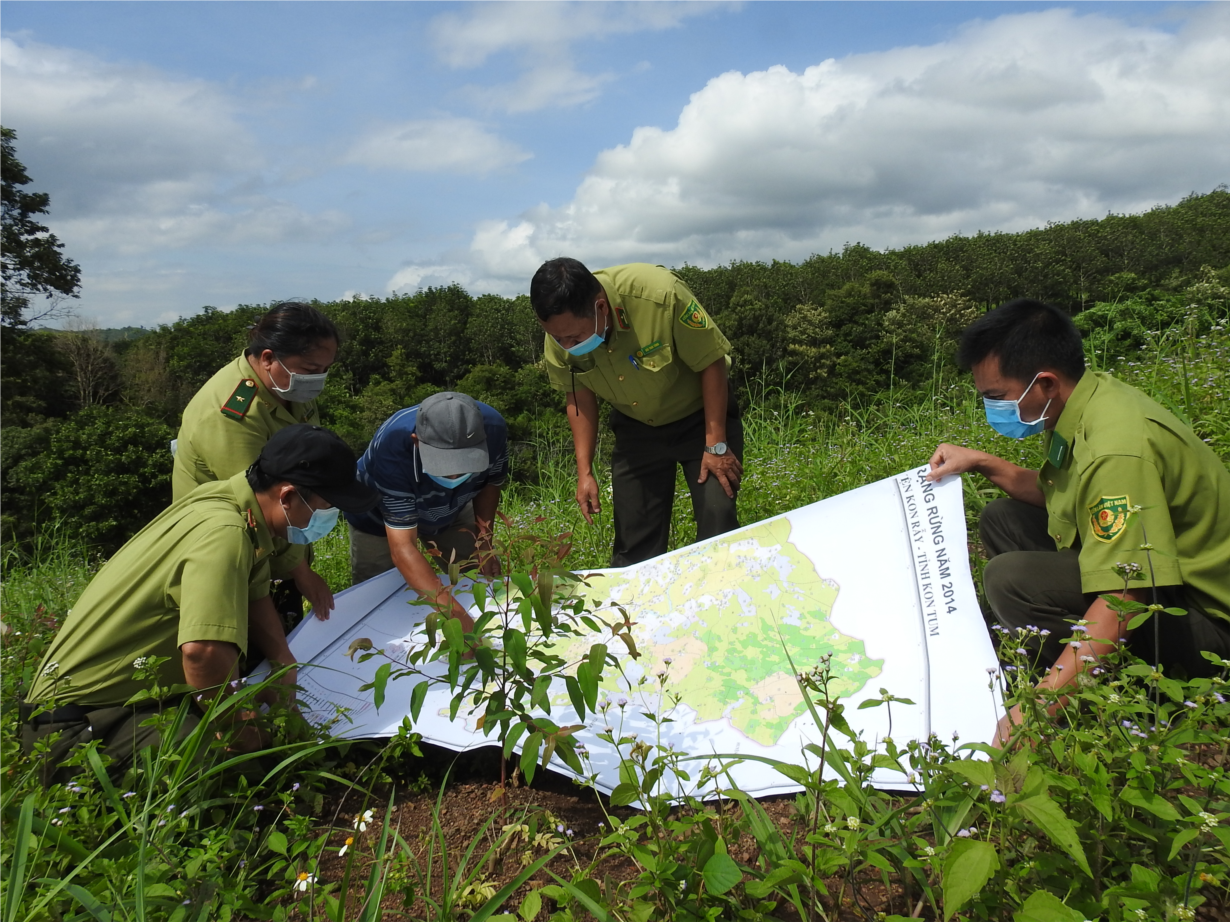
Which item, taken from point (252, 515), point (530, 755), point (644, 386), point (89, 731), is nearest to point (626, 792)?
point (530, 755)

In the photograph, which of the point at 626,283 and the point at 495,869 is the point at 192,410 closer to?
the point at 626,283

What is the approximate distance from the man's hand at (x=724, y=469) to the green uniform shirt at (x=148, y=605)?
1.74 meters

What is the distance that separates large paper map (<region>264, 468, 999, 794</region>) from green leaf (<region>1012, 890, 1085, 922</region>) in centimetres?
71

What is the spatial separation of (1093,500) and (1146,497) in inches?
4.4

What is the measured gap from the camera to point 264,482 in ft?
7.20

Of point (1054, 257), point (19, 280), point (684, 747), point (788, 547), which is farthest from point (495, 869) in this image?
point (1054, 257)

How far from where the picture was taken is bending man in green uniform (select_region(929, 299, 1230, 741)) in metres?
1.82

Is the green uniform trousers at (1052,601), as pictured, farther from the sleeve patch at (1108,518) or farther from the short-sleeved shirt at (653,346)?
the short-sleeved shirt at (653,346)

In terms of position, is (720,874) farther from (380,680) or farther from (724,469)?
(724,469)

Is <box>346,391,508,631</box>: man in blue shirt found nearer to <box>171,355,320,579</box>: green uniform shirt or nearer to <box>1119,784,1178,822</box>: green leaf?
<box>171,355,320,579</box>: green uniform shirt

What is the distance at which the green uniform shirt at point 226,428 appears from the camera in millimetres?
2814

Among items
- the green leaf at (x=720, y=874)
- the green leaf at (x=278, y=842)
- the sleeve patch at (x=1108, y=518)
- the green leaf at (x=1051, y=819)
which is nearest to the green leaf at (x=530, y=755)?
the green leaf at (x=720, y=874)

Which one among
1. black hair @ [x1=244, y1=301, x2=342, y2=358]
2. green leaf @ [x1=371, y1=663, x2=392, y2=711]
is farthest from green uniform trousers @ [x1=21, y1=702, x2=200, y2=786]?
black hair @ [x1=244, y1=301, x2=342, y2=358]

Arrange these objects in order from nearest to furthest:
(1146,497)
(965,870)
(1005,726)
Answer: (965,870) < (1005,726) < (1146,497)
